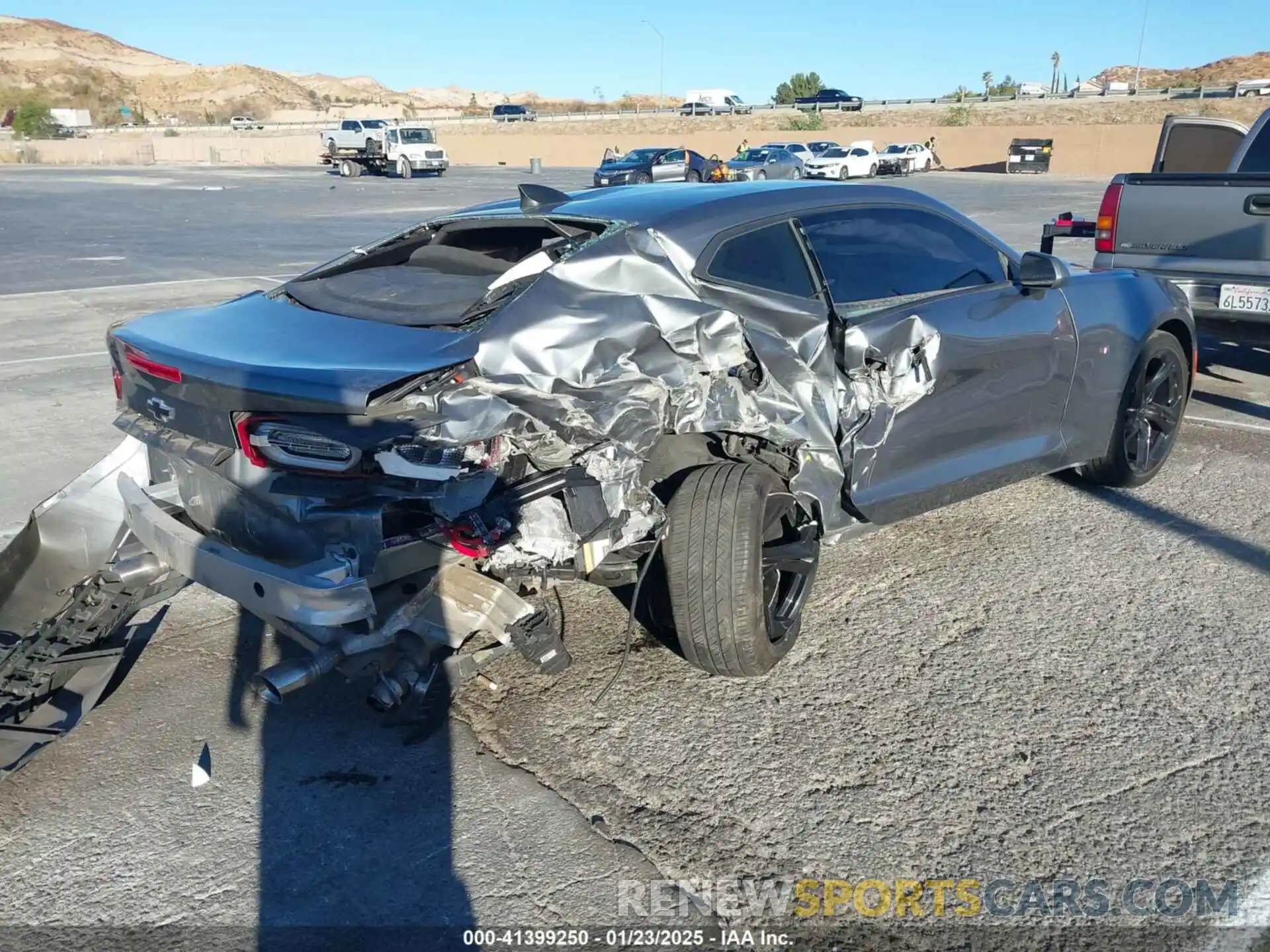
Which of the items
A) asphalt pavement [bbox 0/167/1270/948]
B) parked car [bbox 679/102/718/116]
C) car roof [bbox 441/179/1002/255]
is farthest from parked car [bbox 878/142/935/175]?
asphalt pavement [bbox 0/167/1270/948]

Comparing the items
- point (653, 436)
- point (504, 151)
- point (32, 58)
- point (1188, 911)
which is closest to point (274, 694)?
point (653, 436)

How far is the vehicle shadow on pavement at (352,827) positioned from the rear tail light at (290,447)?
0.82 meters

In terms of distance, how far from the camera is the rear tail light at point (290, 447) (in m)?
3.04

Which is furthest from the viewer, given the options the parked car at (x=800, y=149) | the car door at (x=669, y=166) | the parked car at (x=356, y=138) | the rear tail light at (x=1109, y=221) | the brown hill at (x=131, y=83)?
the brown hill at (x=131, y=83)

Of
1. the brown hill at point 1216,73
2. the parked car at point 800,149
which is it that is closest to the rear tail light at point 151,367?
the parked car at point 800,149

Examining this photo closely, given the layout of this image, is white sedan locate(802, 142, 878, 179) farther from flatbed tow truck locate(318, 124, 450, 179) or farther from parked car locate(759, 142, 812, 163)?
flatbed tow truck locate(318, 124, 450, 179)

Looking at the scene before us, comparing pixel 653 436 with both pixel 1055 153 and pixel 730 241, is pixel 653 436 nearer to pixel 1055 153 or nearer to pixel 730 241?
pixel 730 241

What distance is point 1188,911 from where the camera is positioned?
2.66 meters

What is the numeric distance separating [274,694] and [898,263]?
294cm

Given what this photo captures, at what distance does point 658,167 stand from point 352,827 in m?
35.0

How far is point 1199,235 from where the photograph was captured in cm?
705

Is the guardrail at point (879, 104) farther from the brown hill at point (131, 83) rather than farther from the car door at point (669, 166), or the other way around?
the car door at point (669, 166)

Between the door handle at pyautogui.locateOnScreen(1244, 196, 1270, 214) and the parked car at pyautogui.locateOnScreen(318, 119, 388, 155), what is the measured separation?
4463cm

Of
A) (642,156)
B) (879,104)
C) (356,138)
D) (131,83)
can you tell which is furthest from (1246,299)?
(131,83)
